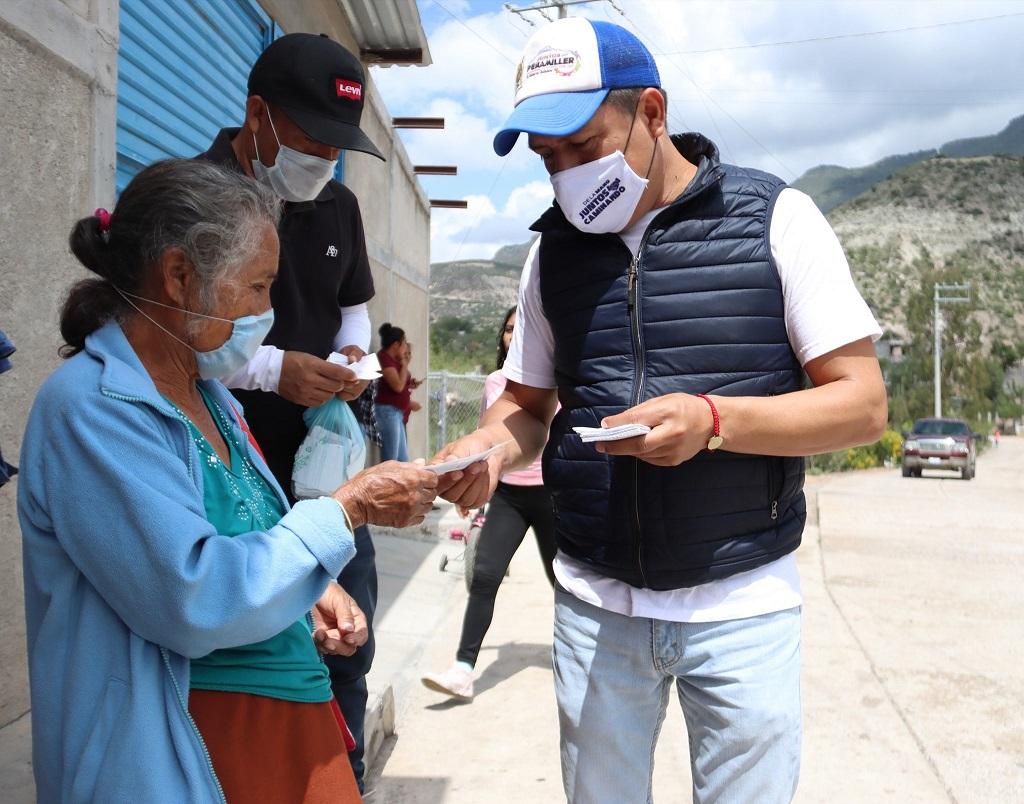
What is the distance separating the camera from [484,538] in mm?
5266

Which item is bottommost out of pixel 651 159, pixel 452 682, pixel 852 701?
pixel 852 701

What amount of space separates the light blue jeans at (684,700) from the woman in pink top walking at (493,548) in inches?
109

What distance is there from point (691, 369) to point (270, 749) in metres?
1.15

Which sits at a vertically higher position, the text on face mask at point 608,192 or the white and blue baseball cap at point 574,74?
the white and blue baseball cap at point 574,74

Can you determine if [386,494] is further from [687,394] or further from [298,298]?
[298,298]

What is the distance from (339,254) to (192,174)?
A: 1207 mm

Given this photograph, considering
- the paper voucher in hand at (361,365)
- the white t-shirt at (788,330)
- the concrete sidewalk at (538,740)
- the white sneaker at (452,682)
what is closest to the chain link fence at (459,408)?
the concrete sidewalk at (538,740)

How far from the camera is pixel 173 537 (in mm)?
1603

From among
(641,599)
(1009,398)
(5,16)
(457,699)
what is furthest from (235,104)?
(1009,398)

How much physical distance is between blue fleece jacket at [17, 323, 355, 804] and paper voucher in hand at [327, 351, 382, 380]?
1139mm

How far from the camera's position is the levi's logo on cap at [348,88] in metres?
2.86

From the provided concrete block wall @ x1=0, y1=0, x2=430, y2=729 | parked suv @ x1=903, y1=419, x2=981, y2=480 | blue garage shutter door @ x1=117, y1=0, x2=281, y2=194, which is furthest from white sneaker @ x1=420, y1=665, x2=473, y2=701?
parked suv @ x1=903, y1=419, x2=981, y2=480

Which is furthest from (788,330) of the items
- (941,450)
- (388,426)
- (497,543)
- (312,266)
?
(941,450)

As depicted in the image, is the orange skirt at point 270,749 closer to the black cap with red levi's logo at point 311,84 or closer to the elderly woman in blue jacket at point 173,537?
the elderly woman in blue jacket at point 173,537
